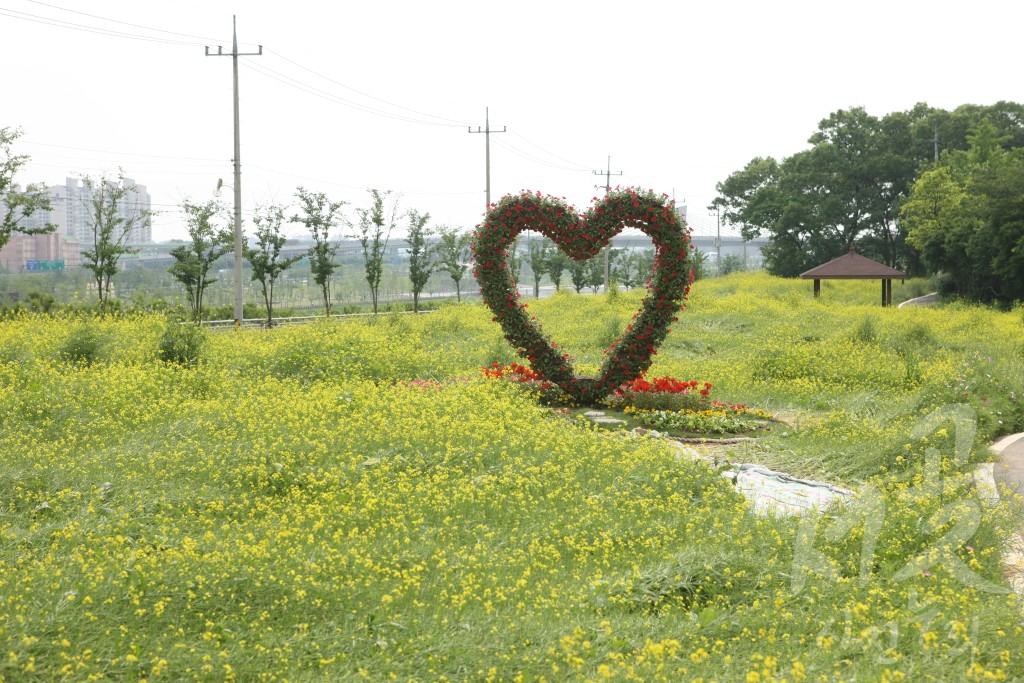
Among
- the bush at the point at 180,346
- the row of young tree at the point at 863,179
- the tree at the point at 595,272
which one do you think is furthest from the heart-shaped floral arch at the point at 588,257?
the tree at the point at 595,272

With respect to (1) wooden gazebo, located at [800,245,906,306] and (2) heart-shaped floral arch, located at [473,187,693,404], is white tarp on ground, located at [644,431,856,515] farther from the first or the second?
(1) wooden gazebo, located at [800,245,906,306]

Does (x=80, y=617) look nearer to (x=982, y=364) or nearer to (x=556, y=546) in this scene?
(x=556, y=546)

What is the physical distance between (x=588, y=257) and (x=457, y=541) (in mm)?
6433

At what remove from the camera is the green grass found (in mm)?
4051

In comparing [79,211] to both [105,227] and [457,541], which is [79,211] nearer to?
[105,227]

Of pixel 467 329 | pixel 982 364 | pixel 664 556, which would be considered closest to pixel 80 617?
pixel 664 556

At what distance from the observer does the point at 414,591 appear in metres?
4.84

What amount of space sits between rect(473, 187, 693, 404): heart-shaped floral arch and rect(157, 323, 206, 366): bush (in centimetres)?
437

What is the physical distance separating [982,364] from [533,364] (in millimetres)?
5655

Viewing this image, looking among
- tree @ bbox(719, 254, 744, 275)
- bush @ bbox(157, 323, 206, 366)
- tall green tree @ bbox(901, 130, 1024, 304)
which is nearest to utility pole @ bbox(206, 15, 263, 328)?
bush @ bbox(157, 323, 206, 366)

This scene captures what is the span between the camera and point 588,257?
11.6 meters

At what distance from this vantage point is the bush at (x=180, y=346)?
499 inches

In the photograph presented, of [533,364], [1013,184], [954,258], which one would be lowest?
[533,364]

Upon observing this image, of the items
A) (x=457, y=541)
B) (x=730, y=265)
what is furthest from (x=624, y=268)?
(x=457, y=541)
